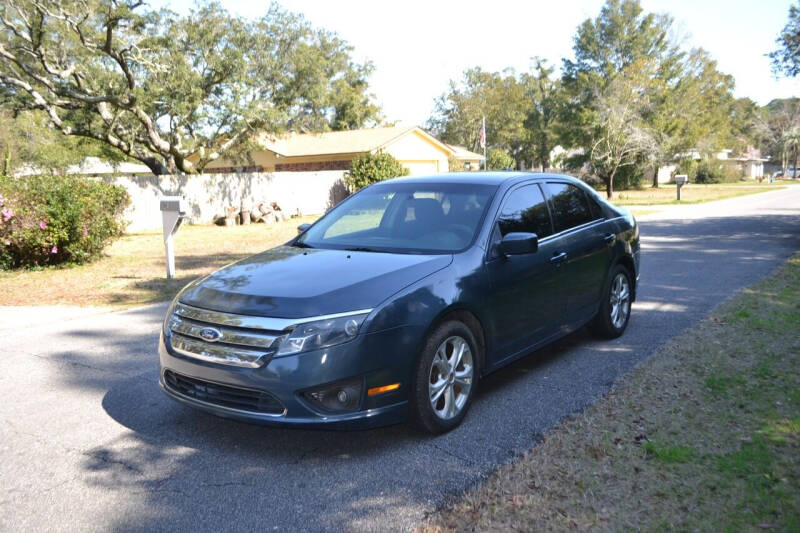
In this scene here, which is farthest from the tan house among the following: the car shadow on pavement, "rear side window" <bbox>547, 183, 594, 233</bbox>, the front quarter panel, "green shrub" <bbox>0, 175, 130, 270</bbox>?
the front quarter panel

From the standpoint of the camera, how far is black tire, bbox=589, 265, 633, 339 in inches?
242

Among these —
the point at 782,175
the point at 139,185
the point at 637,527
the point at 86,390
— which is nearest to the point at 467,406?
the point at 637,527

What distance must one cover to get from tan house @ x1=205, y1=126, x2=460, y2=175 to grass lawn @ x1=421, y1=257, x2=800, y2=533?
111ft

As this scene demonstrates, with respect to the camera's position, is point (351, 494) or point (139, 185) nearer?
point (351, 494)

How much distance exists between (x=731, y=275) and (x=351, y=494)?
8498 millimetres

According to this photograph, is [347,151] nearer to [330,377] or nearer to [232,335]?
[232,335]

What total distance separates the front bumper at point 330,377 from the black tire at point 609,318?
291 centimetres

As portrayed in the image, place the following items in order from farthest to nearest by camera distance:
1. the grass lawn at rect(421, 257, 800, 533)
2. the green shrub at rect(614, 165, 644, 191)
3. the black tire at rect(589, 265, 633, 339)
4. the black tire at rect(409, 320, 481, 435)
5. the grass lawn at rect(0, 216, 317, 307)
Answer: the green shrub at rect(614, 165, 644, 191), the grass lawn at rect(0, 216, 317, 307), the black tire at rect(589, 265, 633, 339), the black tire at rect(409, 320, 481, 435), the grass lawn at rect(421, 257, 800, 533)

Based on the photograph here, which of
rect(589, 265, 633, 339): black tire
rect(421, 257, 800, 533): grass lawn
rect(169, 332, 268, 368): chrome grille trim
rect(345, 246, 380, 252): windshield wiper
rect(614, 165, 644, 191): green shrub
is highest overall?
rect(614, 165, 644, 191): green shrub

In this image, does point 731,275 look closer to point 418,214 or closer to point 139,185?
point 418,214

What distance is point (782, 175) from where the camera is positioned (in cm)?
8794

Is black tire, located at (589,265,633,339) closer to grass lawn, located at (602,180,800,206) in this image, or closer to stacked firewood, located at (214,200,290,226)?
stacked firewood, located at (214,200,290,226)

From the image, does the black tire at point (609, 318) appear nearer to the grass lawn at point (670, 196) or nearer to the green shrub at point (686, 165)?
the grass lawn at point (670, 196)

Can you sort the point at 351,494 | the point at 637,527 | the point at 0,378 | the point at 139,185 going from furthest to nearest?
the point at 139,185 → the point at 0,378 → the point at 351,494 → the point at 637,527
